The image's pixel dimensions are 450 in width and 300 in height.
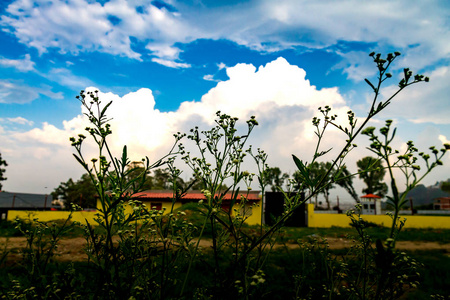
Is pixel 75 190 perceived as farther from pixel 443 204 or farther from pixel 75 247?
pixel 443 204

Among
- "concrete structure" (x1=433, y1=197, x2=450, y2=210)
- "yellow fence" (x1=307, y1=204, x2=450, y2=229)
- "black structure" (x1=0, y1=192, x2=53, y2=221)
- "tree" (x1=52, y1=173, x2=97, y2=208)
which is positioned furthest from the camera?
"concrete structure" (x1=433, y1=197, x2=450, y2=210)

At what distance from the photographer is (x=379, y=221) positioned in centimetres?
2161

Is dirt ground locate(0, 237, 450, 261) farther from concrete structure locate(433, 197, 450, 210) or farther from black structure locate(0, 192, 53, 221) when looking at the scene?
concrete structure locate(433, 197, 450, 210)

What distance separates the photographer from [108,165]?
2150 mm

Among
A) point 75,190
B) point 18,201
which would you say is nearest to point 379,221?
point 18,201

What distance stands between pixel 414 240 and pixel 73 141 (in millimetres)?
16683

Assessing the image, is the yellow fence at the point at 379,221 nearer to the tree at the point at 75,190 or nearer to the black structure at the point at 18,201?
the black structure at the point at 18,201

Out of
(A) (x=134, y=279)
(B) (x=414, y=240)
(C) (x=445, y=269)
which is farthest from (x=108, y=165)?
(B) (x=414, y=240)

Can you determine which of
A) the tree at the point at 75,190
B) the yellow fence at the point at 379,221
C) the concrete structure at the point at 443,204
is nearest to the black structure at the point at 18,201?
the tree at the point at 75,190

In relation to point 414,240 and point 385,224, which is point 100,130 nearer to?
point 414,240

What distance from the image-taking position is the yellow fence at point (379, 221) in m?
20.4

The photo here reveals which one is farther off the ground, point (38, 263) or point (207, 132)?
point (207, 132)

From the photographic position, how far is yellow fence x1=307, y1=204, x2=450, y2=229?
2038cm

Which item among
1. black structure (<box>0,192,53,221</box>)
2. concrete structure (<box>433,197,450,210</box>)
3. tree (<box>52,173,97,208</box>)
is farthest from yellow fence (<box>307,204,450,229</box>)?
concrete structure (<box>433,197,450,210</box>)
